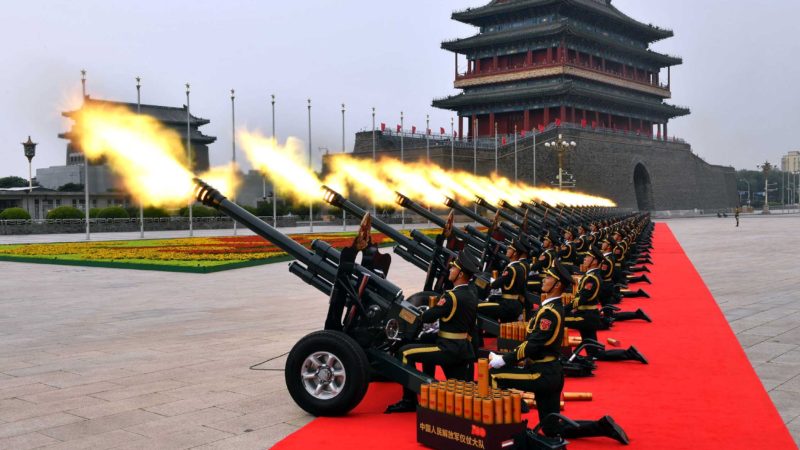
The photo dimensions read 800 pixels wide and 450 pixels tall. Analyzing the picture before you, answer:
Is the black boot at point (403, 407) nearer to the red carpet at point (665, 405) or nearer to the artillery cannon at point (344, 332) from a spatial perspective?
the red carpet at point (665, 405)

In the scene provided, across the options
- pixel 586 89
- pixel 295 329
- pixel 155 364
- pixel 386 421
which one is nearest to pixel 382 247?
pixel 295 329

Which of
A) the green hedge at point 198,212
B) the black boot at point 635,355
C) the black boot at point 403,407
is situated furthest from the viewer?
the green hedge at point 198,212

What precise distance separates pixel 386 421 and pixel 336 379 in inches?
26.1

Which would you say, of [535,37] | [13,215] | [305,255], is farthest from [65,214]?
[535,37]

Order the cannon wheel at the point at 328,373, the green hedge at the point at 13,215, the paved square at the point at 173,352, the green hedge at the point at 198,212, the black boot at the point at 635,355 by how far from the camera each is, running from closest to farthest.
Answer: the paved square at the point at 173,352
the cannon wheel at the point at 328,373
the black boot at the point at 635,355
the green hedge at the point at 13,215
the green hedge at the point at 198,212

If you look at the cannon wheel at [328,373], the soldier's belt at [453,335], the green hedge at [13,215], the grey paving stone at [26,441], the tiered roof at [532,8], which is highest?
the tiered roof at [532,8]

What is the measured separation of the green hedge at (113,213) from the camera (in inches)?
2064

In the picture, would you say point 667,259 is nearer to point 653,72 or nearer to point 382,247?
point 382,247

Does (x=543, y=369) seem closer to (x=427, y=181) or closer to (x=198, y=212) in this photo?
(x=427, y=181)

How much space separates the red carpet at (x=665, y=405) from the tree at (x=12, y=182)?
83.4 metres

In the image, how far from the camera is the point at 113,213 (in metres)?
52.8

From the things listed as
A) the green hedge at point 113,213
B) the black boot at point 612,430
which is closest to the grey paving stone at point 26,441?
the black boot at point 612,430

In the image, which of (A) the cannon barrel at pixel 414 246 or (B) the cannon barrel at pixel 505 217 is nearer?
(A) the cannon barrel at pixel 414 246

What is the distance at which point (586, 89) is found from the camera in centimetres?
8112
